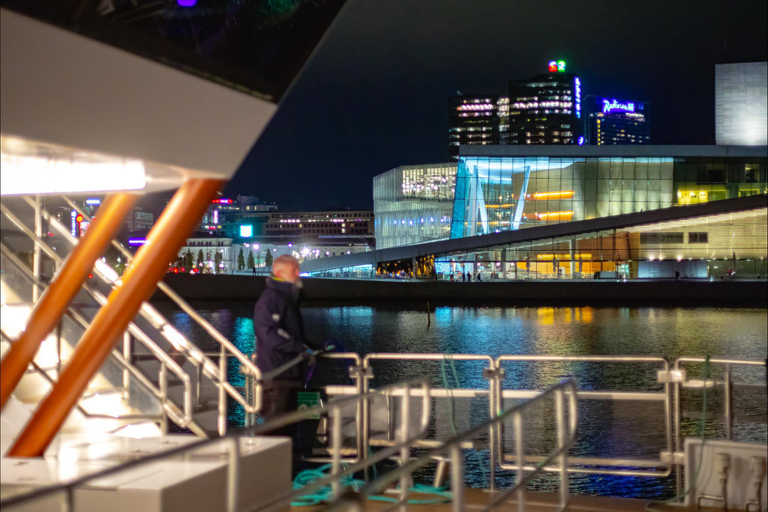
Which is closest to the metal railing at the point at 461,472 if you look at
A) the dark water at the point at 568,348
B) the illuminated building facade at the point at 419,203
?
the dark water at the point at 568,348

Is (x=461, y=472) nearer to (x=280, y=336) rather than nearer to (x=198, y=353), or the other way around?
(x=280, y=336)

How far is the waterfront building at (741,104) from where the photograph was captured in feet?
232

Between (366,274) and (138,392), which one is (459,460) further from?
(366,274)

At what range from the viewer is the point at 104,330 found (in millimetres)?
5152

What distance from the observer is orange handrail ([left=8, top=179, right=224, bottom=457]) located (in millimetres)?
5109

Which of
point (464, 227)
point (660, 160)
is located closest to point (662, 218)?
point (660, 160)

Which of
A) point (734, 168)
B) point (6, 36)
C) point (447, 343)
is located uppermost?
point (734, 168)

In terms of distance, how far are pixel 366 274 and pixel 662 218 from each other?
88.3ft

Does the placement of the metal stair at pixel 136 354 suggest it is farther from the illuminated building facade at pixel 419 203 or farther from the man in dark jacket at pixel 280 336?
the illuminated building facade at pixel 419 203

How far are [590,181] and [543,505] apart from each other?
63529 millimetres

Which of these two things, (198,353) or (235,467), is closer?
(235,467)

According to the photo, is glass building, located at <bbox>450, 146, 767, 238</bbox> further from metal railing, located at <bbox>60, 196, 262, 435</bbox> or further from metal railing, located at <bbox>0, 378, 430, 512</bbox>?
metal railing, located at <bbox>0, 378, 430, 512</bbox>

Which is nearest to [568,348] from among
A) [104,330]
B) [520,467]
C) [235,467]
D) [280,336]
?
[280,336]

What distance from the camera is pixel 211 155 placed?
470cm
